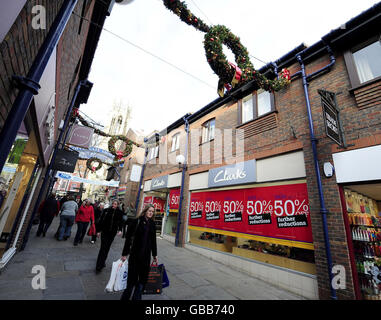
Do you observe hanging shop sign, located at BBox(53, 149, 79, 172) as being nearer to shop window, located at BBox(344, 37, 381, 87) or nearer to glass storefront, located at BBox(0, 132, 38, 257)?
glass storefront, located at BBox(0, 132, 38, 257)

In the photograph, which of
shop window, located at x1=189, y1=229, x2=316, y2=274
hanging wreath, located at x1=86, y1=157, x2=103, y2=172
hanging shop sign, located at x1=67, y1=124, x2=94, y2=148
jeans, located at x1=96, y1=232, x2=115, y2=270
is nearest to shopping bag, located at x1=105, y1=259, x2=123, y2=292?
jeans, located at x1=96, y1=232, x2=115, y2=270

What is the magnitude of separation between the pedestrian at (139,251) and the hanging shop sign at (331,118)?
4327mm

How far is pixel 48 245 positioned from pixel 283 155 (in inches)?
347

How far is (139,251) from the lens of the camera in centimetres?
310

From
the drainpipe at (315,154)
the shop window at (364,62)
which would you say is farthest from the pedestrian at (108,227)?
the shop window at (364,62)

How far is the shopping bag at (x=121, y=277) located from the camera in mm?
2934

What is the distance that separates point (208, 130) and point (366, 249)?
740cm

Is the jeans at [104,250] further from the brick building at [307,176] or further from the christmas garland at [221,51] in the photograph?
the christmas garland at [221,51]

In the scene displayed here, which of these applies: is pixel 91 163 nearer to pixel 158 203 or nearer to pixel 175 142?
pixel 158 203

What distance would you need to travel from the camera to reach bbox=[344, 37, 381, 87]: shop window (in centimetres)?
460

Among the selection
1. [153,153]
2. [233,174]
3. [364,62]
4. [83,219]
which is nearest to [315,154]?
[364,62]

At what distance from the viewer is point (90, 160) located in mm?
15047

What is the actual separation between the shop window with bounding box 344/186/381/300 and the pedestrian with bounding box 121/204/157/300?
4.49m
